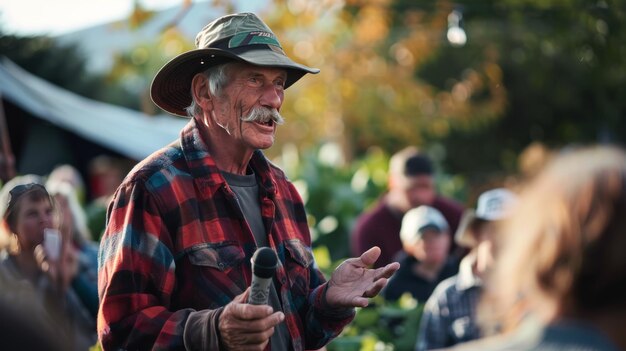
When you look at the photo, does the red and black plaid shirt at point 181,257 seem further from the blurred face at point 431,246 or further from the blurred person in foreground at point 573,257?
the blurred face at point 431,246

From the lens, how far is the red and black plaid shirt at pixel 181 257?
371 centimetres

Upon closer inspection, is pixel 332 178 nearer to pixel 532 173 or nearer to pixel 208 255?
pixel 208 255

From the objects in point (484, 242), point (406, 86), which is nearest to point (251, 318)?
point (484, 242)

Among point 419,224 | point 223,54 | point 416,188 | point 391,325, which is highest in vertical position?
point 223,54

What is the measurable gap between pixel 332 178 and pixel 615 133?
1373cm

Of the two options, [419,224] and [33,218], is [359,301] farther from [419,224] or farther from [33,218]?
[419,224]

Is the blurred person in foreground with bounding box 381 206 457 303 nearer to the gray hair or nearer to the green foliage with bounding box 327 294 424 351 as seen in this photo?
the green foliage with bounding box 327 294 424 351

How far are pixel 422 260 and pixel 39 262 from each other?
9.32 feet

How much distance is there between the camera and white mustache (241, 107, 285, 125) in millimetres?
4105

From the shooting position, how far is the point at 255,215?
13.4 feet

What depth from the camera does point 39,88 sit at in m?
17.2

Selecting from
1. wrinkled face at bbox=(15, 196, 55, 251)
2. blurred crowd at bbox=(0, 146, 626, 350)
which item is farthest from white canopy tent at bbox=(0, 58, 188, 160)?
wrinkled face at bbox=(15, 196, 55, 251)

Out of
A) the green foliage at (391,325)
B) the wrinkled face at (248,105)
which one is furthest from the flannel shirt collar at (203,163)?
the green foliage at (391,325)

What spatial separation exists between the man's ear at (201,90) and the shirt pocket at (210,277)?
0.61 m
